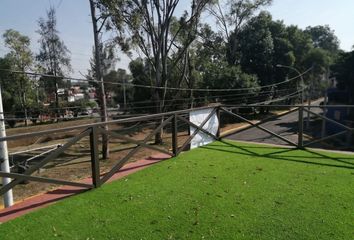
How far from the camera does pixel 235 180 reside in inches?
201

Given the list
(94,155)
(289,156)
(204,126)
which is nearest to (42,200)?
(94,155)

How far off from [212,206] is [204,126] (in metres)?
4.19

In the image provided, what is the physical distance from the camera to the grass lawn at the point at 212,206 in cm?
340

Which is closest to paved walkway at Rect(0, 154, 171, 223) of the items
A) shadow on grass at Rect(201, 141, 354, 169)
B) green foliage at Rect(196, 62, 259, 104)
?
shadow on grass at Rect(201, 141, 354, 169)

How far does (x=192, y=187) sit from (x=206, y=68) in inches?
980

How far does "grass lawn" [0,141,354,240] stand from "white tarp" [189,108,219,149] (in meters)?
1.71

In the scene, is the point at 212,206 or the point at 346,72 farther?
the point at 346,72

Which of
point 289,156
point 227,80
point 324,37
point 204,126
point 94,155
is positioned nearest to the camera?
point 94,155

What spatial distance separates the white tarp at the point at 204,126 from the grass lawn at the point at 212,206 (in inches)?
67.2

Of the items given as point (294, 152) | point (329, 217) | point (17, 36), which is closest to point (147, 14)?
point (294, 152)

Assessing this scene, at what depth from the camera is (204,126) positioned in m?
8.15

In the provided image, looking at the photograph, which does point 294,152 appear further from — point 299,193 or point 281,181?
point 299,193

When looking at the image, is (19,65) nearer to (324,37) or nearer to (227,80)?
(227,80)

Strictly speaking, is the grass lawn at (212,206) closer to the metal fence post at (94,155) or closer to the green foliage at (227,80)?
the metal fence post at (94,155)
